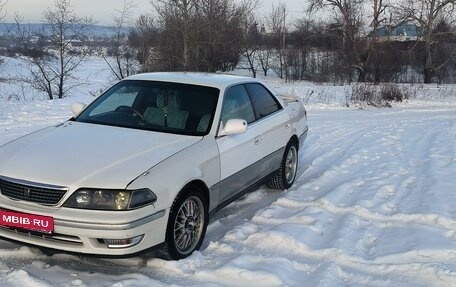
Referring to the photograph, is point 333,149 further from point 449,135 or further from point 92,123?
point 92,123

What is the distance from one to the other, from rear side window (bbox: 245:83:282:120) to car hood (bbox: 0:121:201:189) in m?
1.44

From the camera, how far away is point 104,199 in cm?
349

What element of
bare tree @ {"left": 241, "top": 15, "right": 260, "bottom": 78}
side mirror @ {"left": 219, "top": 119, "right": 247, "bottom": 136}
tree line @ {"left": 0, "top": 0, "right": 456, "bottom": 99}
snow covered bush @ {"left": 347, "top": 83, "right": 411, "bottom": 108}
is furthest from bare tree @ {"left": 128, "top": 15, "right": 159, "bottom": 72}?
side mirror @ {"left": 219, "top": 119, "right": 247, "bottom": 136}

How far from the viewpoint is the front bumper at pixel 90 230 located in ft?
11.3

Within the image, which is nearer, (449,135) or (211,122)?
(211,122)

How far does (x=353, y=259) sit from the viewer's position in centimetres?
407

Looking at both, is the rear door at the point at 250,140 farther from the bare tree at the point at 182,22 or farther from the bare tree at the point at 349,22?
the bare tree at the point at 349,22

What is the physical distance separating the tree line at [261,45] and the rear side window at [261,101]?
17004 mm

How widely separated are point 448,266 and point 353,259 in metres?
0.74

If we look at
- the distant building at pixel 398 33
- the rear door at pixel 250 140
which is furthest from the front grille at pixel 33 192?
the distant building at pixel 398 33

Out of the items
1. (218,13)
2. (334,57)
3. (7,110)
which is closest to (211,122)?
(7,110)

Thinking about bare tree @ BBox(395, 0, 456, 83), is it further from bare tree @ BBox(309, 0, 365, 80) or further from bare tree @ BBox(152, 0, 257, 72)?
bare tree @ BBox(152, 0, 257, 72)

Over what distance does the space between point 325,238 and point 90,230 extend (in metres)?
2.19

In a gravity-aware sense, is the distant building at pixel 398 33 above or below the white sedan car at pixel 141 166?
above
